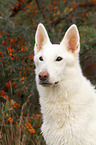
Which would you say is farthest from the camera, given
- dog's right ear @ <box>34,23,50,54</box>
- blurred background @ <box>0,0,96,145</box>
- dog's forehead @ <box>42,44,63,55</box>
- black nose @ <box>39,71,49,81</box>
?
blurred background @ <box>0,0,96,145</box>

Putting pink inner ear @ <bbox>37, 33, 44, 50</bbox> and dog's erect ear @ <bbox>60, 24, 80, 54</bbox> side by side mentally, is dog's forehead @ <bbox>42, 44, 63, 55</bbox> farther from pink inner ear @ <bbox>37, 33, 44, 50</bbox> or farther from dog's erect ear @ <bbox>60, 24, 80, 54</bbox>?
pink inner ear @ <bbox>37, 33, 44, 50</bbox>

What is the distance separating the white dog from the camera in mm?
2877

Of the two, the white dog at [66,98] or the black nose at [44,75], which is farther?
the white dog at [66,98]

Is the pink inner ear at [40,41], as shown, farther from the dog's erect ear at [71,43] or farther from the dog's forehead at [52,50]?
the dog's erect ear at [71,43]

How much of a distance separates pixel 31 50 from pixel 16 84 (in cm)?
90

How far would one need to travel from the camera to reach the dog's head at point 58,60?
9.14 ft

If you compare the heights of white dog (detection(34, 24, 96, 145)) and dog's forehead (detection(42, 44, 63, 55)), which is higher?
dog's forehead (detection(42, 44, 63, 55))

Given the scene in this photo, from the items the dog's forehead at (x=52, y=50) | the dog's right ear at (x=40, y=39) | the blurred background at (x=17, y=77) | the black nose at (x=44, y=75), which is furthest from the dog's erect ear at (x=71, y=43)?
the blurred background at (x=17, y=77)

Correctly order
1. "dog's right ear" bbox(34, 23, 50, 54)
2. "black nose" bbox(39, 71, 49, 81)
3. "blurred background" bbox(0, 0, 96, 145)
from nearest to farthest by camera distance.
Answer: "black nose" bbox(39, 71, 49, 81)
"dog's right ear" bbox(34, 23, 50, 54)
"blurred background" bbox(0, 0, 96, 145)

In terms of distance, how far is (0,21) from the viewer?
4.77 meters

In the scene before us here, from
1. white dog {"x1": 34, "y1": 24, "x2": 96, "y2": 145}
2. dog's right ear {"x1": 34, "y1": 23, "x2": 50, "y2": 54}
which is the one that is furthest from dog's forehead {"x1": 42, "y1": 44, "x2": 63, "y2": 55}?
dog's right ear {"x1": 34, "y1": 23, "x2": 50, "y2": 54}

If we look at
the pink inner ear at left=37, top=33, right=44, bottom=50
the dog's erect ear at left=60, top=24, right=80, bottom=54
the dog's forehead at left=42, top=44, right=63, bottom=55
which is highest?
the pink inner ear at left=37, top=33, right=44, bottom=50

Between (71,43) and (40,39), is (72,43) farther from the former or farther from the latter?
(40,39)

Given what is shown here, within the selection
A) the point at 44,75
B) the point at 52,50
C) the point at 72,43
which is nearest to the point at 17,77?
the point at 52,50
